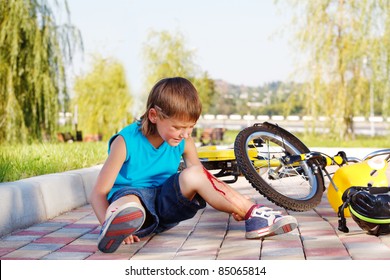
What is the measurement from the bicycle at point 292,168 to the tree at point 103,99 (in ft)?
53.1

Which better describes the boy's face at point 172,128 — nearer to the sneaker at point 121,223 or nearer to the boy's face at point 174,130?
the boy's face at point 174,130

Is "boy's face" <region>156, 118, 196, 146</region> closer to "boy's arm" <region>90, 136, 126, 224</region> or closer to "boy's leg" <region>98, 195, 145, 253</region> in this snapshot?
"boy's arm" <region>90, 136, 126, 224</region>

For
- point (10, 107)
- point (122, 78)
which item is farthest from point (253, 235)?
point (122, 78)

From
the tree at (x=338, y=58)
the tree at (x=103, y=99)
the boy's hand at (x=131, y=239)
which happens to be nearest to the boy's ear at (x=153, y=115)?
the boy's hand at (x=131, y=239)

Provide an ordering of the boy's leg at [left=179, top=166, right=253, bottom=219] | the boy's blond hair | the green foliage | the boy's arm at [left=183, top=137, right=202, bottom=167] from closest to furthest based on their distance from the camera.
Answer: the boy's blond hair, the boy's leg at [left=179, top=166, right=253, bottom=219], the boy's arm at [left=183, top=137, right=202, bottom=167], the green foliage

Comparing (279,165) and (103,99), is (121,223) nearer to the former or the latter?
(279,165)

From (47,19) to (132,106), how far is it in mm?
10758

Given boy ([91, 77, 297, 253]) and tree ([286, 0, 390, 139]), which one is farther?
tree ([286, 0, 390, 139])

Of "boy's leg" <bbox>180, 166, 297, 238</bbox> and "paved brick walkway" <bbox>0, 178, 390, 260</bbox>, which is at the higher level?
"boy's leg" <bbox>180, 166, 297, 238</bbox>

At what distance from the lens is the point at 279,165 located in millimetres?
5141

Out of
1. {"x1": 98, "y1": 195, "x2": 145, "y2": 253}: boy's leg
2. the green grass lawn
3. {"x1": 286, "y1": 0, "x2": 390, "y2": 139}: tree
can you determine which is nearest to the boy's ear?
{"x1": 98, "y1": 195, "x2": 145, "y2": 253}: boy's leg

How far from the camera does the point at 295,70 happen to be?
57.0ft

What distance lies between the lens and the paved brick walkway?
3.44 meters

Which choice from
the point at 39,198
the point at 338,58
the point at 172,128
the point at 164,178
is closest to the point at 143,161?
the point at 164,178
